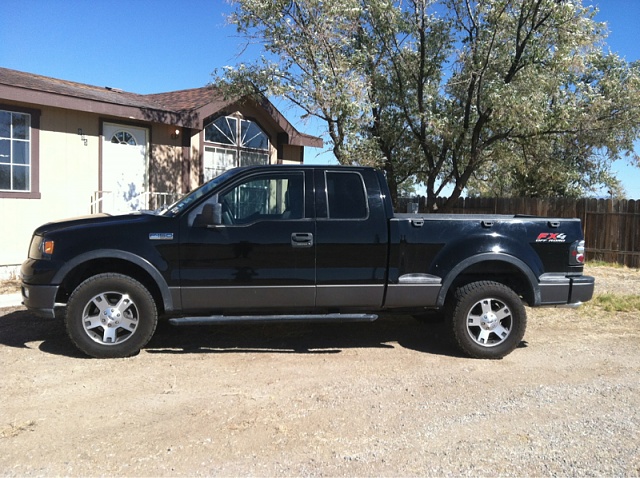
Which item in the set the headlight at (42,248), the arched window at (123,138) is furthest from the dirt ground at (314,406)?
the arched window at (123,138)

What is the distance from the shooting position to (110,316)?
16.8 feet

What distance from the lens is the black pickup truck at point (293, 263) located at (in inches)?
201

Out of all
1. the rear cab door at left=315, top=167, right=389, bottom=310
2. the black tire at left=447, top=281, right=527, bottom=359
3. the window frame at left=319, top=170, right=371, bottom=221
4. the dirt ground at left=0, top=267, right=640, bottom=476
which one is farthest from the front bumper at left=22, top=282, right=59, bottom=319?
the black tire at left=447, top=281, right=527, bottom=359

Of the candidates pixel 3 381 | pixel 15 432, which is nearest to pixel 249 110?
pixel 3 381

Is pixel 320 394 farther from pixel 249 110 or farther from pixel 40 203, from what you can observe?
pixel 249 110

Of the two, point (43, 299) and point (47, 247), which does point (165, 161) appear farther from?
point (43, 299)

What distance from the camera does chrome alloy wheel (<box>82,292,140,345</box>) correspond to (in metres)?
5.11

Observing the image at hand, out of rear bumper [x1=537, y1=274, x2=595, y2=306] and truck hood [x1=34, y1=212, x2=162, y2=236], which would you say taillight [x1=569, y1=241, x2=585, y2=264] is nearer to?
rear bumper [x1=537, y1=274, x2=595, y2=306]

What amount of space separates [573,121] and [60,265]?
10.5 m

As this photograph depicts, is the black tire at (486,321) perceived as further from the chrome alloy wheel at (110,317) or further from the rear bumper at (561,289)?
the chrome alloy wheel at (110,317)

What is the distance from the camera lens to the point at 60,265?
506 cm

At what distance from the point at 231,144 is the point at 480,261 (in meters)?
9.16

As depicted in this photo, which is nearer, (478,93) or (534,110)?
(534,110)

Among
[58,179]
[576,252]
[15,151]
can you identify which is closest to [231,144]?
[58,179]
